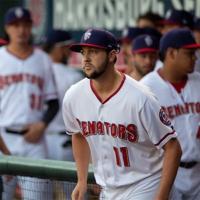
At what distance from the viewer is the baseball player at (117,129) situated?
4.86 meters

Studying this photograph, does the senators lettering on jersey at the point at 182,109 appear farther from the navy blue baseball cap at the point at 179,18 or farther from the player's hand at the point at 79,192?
the navy blue baseball cap at the point at 179,18

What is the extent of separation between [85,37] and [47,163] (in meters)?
0.88

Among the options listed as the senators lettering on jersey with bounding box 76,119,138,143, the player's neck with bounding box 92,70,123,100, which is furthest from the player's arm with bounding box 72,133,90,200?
the player's neck with bounding box 92,70,123,100

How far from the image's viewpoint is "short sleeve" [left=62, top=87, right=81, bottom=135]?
5.16m

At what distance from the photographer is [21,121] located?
776 centimetres

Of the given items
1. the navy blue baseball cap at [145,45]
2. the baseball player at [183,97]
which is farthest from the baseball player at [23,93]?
the baseball player at [183,97]

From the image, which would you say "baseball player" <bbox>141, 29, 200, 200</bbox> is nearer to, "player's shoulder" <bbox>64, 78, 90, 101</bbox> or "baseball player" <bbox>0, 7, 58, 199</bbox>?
"player's shoulder" <bbox>64, 78, 90, 101</bbox>

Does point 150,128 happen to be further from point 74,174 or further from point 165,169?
point 74,174

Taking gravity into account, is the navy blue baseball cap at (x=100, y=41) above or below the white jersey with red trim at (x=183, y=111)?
above

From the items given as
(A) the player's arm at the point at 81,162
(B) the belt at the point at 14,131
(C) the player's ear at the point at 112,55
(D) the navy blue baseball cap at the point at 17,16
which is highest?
(C) the player's ear at the point at 112,55

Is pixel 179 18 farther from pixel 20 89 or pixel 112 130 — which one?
pixel 112 130

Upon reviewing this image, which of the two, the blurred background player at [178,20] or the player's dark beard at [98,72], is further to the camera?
the blurred background player at [178,20]

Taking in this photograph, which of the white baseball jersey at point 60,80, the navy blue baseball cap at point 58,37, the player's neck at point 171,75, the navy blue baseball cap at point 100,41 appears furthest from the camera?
the navy blue baseball cap at point 58,37

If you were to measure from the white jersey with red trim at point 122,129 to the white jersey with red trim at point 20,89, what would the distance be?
2592mm
